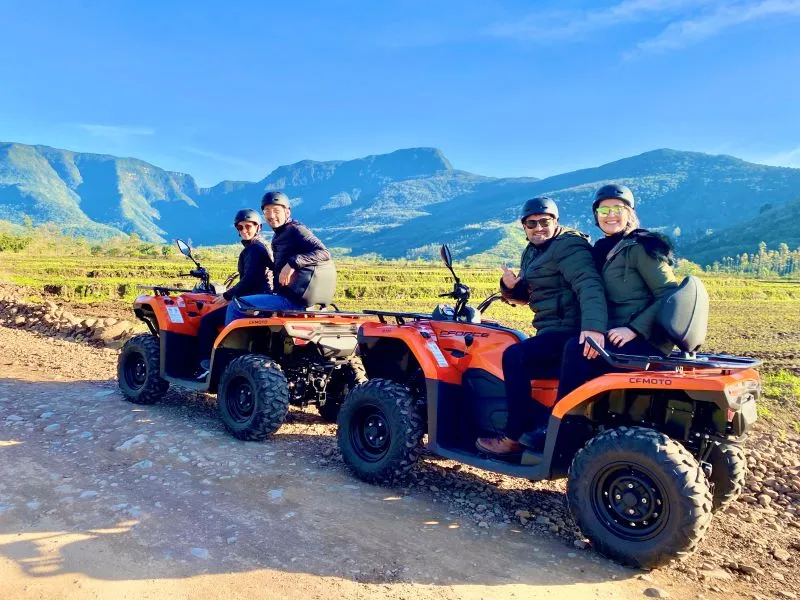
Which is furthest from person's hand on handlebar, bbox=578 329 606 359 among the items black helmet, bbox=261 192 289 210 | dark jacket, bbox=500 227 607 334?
black helmet, bbox=261 192 289 210

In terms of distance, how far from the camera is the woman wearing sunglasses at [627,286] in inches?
154

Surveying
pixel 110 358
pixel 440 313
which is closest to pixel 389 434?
pixel 440 313

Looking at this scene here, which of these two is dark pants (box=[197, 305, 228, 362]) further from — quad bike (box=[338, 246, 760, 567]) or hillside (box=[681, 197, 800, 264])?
hillside (box=[681, 197, 800, 264])

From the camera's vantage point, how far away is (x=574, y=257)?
4.23 metres

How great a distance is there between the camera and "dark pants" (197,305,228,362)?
23.3 feet

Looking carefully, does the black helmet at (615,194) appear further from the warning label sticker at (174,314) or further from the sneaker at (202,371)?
the warning label sticker at (174,314)

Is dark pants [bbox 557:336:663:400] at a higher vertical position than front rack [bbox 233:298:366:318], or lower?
lower

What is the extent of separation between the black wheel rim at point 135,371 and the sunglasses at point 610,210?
5606mm

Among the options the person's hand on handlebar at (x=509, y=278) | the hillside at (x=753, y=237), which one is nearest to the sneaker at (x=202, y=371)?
the person's hand on handlebar at (x=509, y=278)

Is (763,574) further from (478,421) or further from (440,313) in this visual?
(440,313)

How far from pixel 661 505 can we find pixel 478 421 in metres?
1.60

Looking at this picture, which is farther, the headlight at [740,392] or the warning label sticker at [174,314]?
the warning label sticker at [174,314]

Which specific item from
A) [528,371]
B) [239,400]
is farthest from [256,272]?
[528,371]

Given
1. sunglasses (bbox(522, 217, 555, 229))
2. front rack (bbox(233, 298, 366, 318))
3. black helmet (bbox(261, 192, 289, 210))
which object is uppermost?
black helmet (bbox(261, 192, 289, 210))
